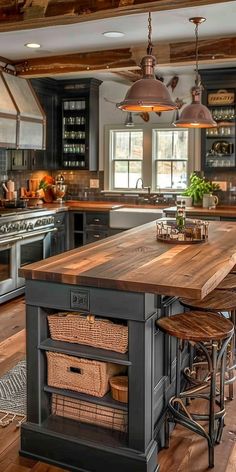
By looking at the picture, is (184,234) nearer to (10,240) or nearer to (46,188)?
(10,240)

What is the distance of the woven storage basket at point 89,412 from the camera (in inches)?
98.8

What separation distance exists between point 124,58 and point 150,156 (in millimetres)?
1931

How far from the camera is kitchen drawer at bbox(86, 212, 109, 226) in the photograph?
6651mm

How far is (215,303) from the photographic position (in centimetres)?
299

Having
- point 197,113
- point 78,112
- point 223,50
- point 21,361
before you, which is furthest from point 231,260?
point 78,112

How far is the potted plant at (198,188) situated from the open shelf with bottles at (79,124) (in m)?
1.51

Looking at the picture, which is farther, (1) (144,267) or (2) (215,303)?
(2) (215,303)

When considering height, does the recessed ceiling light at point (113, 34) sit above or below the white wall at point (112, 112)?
above

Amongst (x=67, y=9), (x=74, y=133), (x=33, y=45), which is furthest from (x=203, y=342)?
(x=74, y=133)

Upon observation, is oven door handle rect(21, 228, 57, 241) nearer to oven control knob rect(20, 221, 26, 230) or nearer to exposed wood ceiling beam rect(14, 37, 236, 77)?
oven control knob rect(20, 221, 26, 230)

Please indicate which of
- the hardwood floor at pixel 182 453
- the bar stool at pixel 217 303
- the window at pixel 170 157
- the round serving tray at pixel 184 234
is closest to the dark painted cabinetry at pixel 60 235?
the window at pixel 170 157

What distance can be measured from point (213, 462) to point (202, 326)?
70 cm

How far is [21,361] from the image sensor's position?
3.85 metres

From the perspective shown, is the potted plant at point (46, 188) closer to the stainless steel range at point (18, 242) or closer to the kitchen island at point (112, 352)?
the stainless steel range at point (18, 242)
